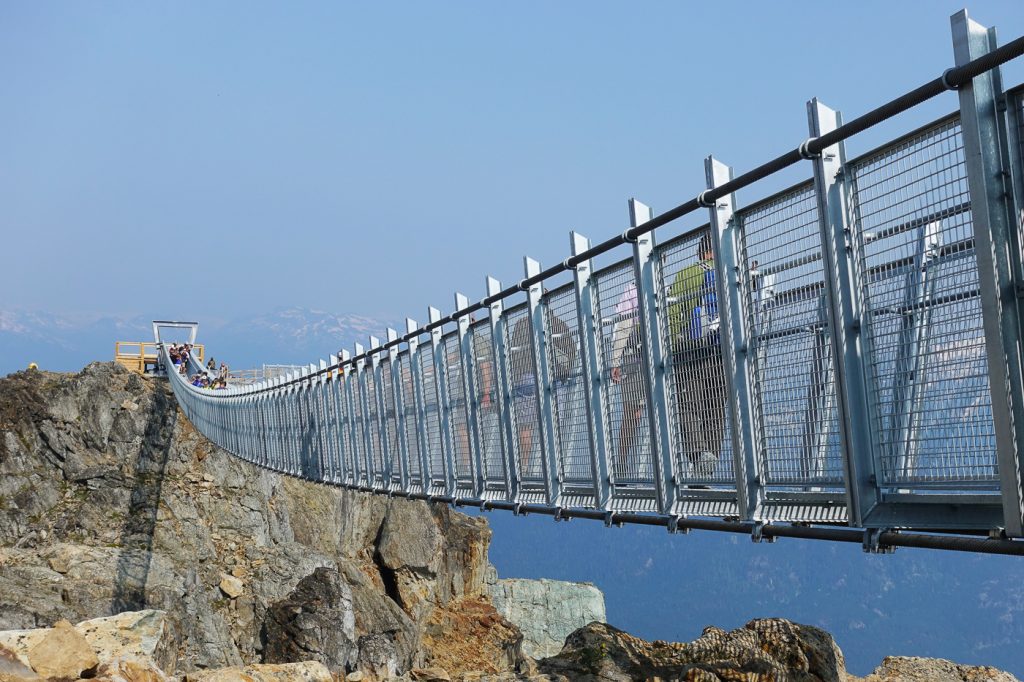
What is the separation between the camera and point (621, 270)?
28.6ft

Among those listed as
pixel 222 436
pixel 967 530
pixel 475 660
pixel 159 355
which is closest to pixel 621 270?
pixel 967 530

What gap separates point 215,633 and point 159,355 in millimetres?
22169

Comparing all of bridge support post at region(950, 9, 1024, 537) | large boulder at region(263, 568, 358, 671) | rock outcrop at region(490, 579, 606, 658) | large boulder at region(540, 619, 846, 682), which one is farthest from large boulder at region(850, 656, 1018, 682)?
rock outcrop at region(490, 579, 606, 658)

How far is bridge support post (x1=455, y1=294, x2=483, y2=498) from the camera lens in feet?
40.1

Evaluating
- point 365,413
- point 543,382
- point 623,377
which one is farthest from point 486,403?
point 365,413

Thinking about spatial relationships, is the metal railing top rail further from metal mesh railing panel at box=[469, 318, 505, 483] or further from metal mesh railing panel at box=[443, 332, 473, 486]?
metal mesh railing panel at box=[443, 332, 473, 486]

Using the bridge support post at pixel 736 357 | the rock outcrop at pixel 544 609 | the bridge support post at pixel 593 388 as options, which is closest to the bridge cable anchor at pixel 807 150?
the bridge support post at pixel 736 357

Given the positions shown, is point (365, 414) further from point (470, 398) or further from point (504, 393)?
point (504, 393)

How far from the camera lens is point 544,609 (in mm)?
65062

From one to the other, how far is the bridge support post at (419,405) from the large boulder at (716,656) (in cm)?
637

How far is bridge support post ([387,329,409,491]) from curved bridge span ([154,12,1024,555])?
11.3 feet

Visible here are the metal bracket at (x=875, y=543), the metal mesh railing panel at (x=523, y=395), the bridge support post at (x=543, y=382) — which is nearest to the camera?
the metal bracket at (x=875, y=543)

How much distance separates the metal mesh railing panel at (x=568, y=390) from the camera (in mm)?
9734

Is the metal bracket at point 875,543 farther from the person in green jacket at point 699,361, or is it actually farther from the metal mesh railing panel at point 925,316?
the person in green jacket at point 699,361
